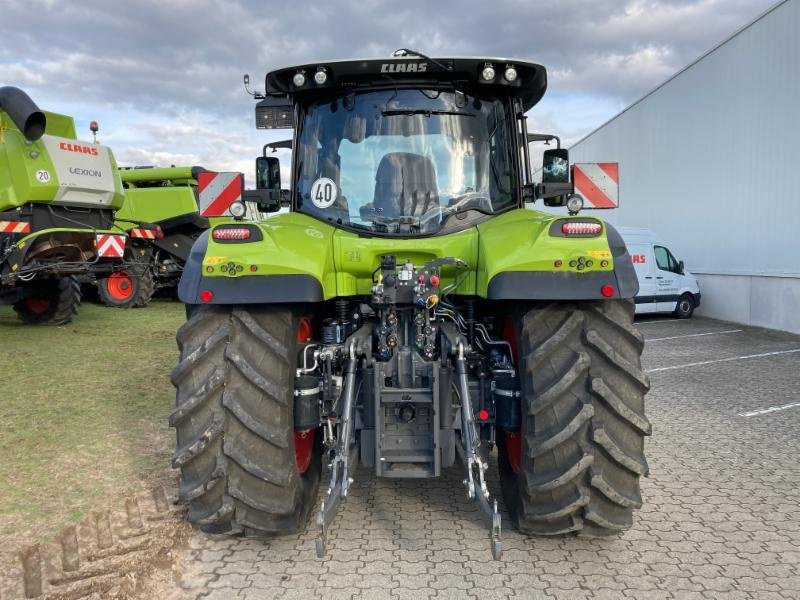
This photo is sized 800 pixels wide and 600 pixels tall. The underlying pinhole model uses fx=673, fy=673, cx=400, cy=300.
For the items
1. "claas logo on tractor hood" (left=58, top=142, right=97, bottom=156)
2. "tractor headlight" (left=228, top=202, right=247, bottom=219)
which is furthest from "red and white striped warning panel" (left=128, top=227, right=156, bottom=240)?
"tractor headlight" (left=228, top=202, right=247, bottom=219)

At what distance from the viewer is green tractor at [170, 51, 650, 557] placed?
3.07 metres

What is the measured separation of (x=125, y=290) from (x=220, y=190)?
38.0 feet

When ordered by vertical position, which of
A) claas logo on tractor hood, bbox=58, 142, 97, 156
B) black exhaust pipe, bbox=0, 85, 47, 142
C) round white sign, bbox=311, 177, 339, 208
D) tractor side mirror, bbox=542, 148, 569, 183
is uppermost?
black exhaust pipe, bbox=0, 85, 47, 142

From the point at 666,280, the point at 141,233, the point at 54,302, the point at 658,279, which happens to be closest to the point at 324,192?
the point at 54,302

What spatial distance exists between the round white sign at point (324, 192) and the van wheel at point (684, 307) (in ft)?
40.8

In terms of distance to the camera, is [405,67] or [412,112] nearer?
[405,67]

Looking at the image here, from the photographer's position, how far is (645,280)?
14227mm

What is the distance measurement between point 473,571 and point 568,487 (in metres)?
0.60

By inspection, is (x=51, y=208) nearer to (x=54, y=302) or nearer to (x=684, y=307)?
→ (x=54, y=302)

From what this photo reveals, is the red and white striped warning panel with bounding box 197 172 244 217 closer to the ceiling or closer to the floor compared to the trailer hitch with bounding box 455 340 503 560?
closer to the ceiling

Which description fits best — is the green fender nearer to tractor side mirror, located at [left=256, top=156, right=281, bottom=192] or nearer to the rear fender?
the rear fender

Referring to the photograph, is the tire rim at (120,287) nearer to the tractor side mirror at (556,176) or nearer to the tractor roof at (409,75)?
the tractor roof at (409,75)

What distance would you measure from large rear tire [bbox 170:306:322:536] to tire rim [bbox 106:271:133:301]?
12514mm

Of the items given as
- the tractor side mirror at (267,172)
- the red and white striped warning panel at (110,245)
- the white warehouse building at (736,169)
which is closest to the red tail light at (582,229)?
the tractor side mirror at (267,172)
